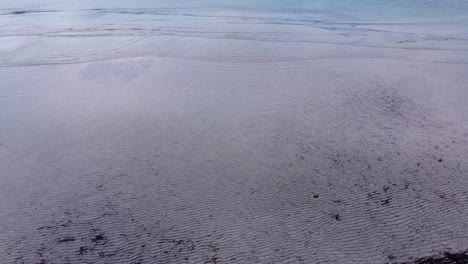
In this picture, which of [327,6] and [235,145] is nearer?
[235,145]

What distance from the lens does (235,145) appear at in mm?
8242

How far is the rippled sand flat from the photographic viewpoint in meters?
5.98

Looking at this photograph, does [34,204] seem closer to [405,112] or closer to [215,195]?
[215,195]

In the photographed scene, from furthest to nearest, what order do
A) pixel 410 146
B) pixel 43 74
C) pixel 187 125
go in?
pixel 43 74 < pixel 187 125 < pixel 410 146

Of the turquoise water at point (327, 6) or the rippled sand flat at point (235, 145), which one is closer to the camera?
the rippled sand flat at point (235, 145)

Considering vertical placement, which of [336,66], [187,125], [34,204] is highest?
[336,66]

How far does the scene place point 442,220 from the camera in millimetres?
6242

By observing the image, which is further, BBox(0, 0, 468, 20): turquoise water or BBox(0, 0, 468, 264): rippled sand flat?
BBox(0, 0, 468, 20): turquoise water

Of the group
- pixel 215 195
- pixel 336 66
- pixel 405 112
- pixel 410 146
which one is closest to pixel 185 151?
pixel 215 195

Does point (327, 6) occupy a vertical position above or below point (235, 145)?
above

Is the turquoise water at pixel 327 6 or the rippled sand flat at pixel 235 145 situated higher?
the turquoise water at pixel 327 6

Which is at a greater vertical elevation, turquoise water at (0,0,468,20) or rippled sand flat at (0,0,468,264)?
turquoise water at (0,0,468,20)

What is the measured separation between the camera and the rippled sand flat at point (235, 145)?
5.98 metres

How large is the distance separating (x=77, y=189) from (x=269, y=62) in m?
7.02
